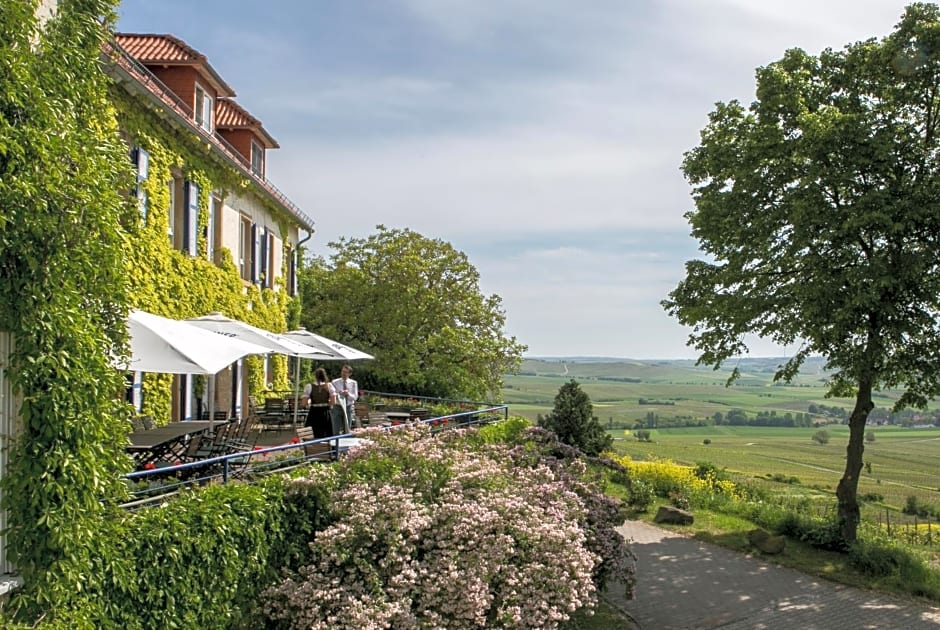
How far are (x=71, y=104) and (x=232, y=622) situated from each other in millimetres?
4963

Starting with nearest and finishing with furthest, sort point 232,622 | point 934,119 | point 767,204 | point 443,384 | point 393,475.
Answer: point 232,622
point 393,475
point 934,119
point 767,204
point 443,384

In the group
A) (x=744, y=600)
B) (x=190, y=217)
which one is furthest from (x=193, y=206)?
(x=744, y=600)

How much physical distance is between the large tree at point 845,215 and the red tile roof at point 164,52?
11.3 metres

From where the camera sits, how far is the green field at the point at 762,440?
42.7 meters

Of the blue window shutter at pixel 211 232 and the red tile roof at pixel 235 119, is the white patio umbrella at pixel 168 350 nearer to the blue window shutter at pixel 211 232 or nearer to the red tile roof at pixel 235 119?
the blue window shutter at pixel 211 232

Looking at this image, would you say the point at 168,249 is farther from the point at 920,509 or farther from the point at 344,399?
the point at 920,509

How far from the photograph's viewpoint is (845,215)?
14312mm

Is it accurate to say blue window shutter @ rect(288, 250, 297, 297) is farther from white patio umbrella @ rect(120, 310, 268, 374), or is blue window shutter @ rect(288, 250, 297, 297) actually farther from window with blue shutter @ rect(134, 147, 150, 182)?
white patio umbrella @ rect(120, 310, 268, 374)

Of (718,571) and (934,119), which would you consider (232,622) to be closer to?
(718,571)

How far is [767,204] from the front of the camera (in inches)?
623

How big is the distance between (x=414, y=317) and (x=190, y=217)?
56.3 ft

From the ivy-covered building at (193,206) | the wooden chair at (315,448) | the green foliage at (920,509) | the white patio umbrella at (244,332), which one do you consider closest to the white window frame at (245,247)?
the ivy-covered building at (193,206)

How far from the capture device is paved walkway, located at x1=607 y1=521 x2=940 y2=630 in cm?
1110

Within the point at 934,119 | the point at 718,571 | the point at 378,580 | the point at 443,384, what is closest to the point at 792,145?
the point at 934,119
